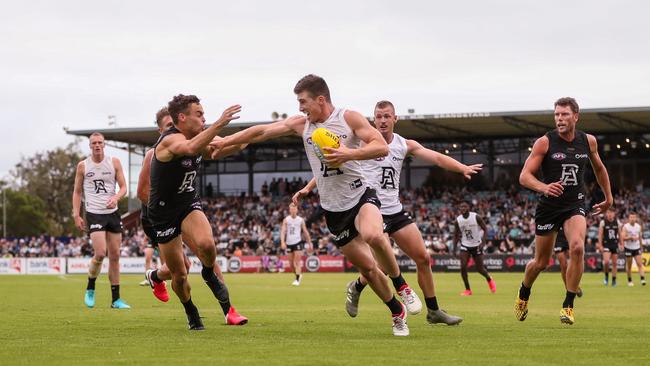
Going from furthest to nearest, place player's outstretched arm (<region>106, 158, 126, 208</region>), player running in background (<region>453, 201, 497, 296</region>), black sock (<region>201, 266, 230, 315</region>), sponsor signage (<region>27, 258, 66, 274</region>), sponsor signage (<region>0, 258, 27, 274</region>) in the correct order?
sponsor signage (<region>0, 258, 27, 274</region>)
sponsor signage (<region>27, 258, 66, 274</region>)
player running in background (<region>453, 201, 497, 296</region>)
player's outstretched arm (<region>106, 158, 126, 208</region>)
black sock (<region>201, 266, 230, 315</region>)

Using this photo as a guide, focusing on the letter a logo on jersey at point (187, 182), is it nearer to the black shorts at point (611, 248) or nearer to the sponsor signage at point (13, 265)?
the black shorts at point (611, 248)

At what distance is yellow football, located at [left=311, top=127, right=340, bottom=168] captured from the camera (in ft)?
32.0

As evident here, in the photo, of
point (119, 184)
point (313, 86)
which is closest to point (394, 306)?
point (313, 86)

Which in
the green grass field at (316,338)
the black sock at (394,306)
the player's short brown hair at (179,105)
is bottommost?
the green grass field at (316,338)

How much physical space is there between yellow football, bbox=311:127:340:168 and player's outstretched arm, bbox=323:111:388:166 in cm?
8

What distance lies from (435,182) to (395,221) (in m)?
56.8

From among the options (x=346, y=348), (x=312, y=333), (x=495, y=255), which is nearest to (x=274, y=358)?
(x=346, y=348)

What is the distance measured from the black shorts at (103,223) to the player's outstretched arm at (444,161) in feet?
20.9

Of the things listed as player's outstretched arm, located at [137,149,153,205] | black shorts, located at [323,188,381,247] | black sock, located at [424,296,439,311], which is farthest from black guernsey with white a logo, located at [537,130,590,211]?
player's outstretched arm, located at [137,149,153,205]

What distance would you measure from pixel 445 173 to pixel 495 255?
2204 centimetres

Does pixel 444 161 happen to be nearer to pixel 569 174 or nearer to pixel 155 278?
pixel 569 174

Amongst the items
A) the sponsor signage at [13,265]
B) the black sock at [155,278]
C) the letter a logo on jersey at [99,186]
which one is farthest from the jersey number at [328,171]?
the sponsor signage at [13,265]

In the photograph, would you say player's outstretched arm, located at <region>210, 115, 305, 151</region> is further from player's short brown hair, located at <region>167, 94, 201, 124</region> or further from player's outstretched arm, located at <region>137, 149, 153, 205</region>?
player's outstretched arm, located at <region>137, 149, 153, 205</region>

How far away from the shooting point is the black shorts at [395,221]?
481 inches
